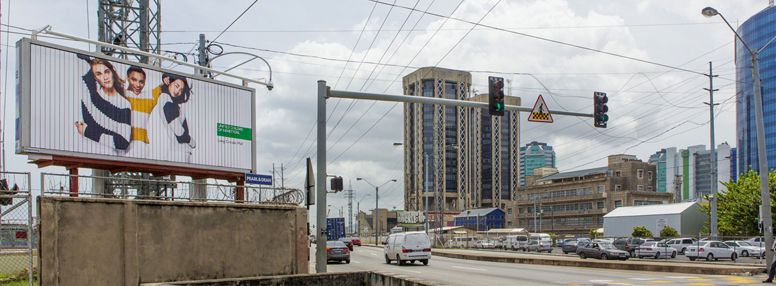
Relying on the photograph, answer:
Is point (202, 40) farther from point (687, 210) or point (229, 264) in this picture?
point (687, 210)

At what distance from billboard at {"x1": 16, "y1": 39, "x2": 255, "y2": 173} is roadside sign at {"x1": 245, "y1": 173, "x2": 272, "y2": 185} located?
2.52 meters

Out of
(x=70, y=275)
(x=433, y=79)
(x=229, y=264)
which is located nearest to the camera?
(x=70, y=275)

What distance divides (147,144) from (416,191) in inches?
6238

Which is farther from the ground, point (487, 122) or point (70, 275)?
point (487, 122)

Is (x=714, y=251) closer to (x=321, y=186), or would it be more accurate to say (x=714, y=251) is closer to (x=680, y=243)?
(x=680, y=243)

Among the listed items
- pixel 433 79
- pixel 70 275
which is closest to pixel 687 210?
pixel 70 275

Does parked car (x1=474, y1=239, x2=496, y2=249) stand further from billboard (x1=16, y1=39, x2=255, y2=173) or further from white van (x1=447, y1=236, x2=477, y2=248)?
billboard (x1=16, y1=39, x2=255, y2=173)

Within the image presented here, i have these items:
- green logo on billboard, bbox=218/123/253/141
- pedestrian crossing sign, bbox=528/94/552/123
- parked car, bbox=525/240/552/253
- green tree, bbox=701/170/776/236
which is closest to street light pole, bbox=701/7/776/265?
pedestrian crossing sign, bbox=528/94/552/123

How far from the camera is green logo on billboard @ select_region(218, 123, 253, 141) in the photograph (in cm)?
2389

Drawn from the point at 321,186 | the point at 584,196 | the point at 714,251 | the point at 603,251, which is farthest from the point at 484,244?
the point at 321,186

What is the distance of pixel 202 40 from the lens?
23.3m

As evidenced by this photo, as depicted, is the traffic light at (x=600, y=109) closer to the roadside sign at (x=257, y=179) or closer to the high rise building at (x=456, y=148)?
the roadside sign at (x=257, y=179)

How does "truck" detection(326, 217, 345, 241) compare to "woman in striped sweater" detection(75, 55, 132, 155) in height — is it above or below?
below

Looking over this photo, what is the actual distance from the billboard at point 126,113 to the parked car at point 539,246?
35962 millimetres
